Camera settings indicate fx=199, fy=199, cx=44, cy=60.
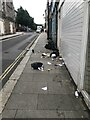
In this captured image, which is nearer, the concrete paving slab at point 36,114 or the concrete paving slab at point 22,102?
→ the concrete paving slab at point 36,114

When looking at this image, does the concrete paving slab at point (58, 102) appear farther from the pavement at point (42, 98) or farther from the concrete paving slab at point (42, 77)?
the concrete paving slab at point (42, 77)

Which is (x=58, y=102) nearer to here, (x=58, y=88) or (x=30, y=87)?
(x=58, y=88)

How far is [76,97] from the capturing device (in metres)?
5.14

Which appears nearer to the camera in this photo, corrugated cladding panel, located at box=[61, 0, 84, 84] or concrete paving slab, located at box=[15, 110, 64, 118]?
concrete paving slab, located at box=[15, 110, 64, 118]

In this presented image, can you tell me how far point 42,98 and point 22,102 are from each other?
21.8 inches

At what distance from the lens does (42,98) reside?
5.07m

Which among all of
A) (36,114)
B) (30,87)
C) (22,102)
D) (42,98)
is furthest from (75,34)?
(36,114)

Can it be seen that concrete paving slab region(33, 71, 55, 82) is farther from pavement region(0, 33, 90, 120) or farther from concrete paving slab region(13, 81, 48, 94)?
concrete paving slab region(13, 81, 48, 94)

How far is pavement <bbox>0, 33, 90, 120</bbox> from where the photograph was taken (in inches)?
167

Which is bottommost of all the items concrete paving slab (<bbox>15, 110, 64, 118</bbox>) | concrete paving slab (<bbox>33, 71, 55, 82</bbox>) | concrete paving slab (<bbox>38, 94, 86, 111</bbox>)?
concrete paving slab (<bbox>15, 110, 64, 118</bbox>)

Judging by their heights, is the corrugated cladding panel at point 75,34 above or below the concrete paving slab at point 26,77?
above

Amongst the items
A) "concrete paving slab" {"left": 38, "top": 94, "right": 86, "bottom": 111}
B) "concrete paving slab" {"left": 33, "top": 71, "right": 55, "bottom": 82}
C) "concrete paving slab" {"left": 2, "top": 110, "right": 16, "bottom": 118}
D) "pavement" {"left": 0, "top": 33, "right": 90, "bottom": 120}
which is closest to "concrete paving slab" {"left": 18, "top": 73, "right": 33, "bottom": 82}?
"pavement" {"left": 0, "top": 33, "right": 90, "bottom": 120}

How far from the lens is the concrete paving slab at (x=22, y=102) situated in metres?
4.53

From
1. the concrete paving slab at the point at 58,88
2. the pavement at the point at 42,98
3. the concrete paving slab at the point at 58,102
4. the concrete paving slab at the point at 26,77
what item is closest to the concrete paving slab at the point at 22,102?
the pavement at the point at 42,98
